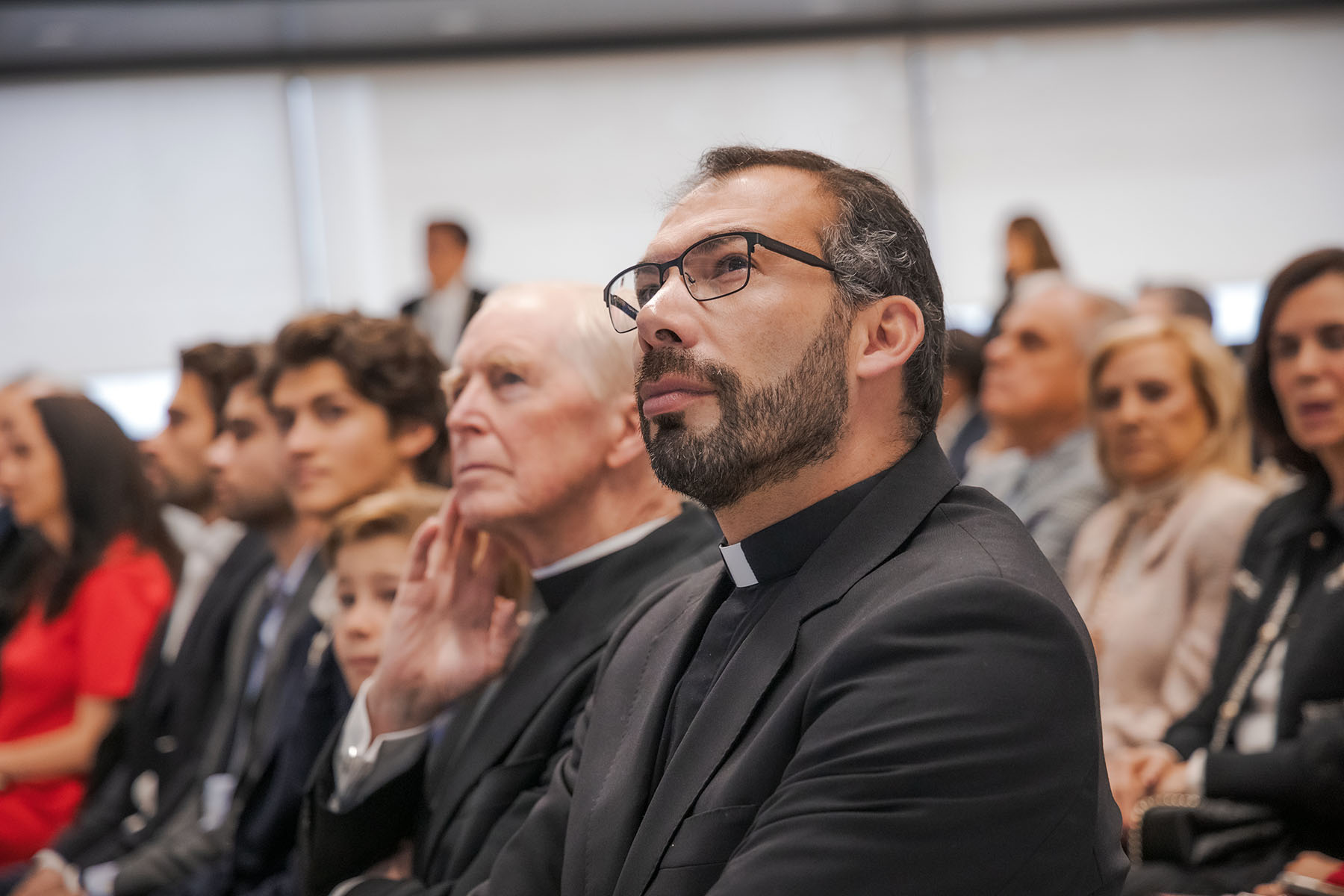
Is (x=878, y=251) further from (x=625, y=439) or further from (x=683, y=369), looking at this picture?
(x=625, y=439)

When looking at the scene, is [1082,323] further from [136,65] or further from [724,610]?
[136,65]

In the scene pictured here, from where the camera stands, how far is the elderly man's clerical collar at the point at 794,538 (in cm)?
136

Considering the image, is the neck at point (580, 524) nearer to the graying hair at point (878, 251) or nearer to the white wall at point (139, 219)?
the graying hair at point (878, 251)

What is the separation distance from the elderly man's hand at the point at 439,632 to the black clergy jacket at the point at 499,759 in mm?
73

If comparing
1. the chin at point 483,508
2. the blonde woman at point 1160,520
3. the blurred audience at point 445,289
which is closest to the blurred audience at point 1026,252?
the blurred audience at point 445,289

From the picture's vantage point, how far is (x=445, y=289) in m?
7.30

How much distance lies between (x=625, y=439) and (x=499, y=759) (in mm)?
538

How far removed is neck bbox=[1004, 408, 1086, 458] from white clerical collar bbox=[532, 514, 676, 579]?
192cm

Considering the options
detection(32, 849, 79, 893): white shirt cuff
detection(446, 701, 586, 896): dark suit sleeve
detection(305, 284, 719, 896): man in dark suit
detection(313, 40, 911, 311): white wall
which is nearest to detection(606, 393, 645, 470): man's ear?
detection(305, 284, 719, 896): man in dark suit

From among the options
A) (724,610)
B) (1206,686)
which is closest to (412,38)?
(1206,686)

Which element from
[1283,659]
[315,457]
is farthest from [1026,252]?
[315,457]

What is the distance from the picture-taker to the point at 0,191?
860 centimetres

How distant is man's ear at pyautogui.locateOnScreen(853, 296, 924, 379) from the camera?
137cm

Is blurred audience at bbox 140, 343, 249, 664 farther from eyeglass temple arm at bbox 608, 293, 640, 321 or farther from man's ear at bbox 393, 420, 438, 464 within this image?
eyeglass temple arm at bbox 608, 293, 640, 321
